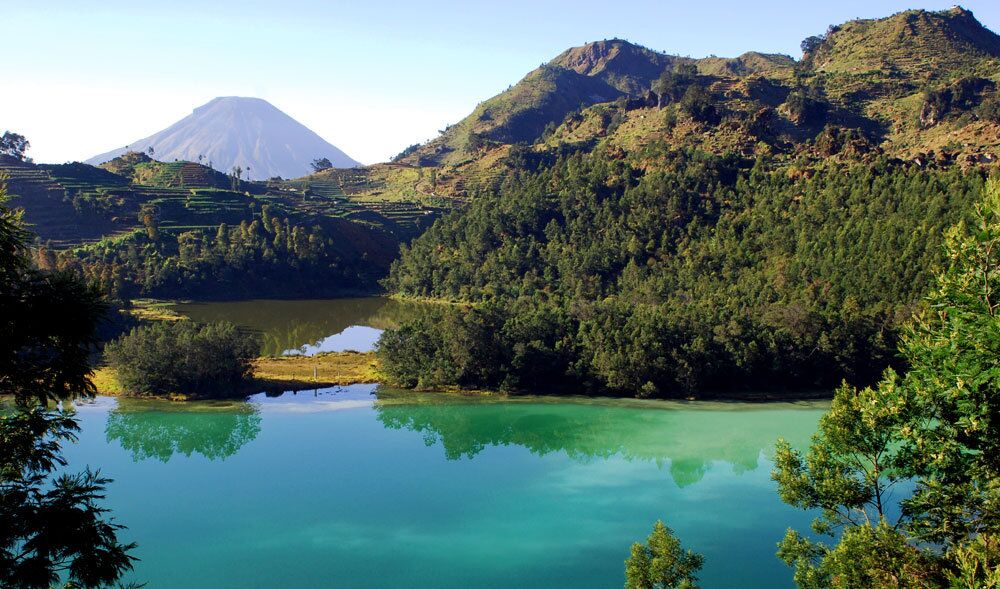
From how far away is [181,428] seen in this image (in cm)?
3981

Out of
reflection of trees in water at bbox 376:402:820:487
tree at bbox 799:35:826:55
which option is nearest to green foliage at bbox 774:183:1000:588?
reflection of trees in water at bbox 376:402:820:487

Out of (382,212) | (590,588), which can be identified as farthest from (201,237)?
(590,588)

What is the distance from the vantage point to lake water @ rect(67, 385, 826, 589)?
2431 cm

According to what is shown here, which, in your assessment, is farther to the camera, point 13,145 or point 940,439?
point 13,145

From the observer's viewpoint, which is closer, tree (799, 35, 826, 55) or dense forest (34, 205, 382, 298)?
dense forest (34, 205, 382, 298)

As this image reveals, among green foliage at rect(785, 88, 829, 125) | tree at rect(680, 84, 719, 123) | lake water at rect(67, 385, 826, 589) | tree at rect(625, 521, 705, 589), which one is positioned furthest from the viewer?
green foliage at rect(785, 88, 829, 125)

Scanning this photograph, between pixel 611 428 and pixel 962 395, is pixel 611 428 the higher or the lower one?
the lower one

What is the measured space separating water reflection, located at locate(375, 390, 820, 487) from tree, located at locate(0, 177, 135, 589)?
87.6 feet

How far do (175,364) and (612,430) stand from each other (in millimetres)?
27530

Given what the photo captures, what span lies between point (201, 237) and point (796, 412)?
8360cm

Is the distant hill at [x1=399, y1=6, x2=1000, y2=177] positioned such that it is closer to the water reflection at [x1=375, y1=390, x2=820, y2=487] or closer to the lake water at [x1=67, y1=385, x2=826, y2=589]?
the water reflection at [x1=375, y1=390, x2=820, y2=487]

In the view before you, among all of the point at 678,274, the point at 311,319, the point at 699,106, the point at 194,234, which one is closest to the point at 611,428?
the point at 678,274

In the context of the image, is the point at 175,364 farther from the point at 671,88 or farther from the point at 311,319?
the point at 671,88

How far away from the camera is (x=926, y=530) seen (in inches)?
591
